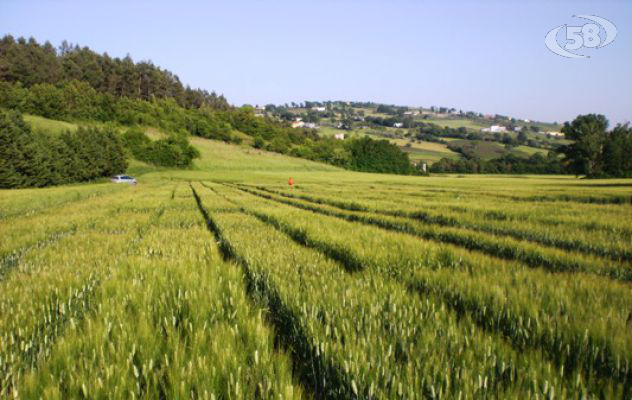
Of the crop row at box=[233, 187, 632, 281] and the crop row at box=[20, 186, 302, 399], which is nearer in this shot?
the crop row at box=[20, 186, 302, 399]

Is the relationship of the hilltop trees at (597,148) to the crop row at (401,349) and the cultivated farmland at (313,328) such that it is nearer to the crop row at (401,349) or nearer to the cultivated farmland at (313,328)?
the cultivated farmland at (313,328)

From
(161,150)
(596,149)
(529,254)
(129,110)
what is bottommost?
(529,254)

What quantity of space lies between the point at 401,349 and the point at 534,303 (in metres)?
1.23

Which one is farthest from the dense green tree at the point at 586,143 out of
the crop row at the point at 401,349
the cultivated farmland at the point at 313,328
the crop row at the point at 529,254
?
the crop row at the point at 401,349

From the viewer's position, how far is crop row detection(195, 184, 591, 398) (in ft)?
4.75

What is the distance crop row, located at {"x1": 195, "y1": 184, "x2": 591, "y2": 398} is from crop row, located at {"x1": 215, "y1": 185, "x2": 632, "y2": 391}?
219mm

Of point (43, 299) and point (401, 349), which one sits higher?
point (401, 349)

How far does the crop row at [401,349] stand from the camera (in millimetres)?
1448

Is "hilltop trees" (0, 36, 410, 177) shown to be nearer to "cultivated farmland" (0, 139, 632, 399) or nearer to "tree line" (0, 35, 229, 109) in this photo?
"tree line" (0, 35, 229, 109)

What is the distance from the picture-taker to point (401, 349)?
188 cm

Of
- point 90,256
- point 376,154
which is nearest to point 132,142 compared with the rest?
point 376,154

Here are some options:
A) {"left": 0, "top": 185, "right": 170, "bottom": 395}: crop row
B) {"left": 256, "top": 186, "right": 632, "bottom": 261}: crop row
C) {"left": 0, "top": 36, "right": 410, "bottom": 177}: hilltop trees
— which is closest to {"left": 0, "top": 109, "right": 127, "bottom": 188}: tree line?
{"left": 0, "top": 36, "right": 410, "bottom": 177}: hilltop trees

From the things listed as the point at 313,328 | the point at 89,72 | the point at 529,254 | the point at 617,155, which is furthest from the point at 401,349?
the point at 89,72

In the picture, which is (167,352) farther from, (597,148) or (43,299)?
(597,148)
